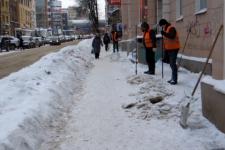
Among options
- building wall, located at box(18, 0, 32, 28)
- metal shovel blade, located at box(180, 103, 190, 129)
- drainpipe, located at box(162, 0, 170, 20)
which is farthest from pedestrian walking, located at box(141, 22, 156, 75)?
building wall, located at box(18, 0, 32, 28)

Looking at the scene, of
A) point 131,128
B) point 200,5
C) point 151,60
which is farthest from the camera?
point 151,60

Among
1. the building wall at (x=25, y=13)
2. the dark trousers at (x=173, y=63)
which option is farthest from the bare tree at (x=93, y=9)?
the dark trousers at (x=173, y=63)

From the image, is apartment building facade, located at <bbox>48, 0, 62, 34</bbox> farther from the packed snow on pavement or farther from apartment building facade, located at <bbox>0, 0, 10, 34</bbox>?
the packed snow on pavement

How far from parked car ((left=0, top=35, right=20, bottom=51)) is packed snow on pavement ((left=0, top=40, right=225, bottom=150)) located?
1587 inches

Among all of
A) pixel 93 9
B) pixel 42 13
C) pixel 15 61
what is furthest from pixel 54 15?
pixel 15 61

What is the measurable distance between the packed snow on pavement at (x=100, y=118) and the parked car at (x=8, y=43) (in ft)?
132

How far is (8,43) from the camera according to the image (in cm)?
5328

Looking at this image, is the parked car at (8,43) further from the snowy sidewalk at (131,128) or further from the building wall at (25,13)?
the snowy sidewalk at (131,128)

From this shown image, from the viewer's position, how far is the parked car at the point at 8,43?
52419mm

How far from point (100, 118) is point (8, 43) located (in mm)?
45933

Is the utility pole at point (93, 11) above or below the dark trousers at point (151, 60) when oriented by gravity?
above

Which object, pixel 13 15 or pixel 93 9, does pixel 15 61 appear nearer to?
pixel 93 9

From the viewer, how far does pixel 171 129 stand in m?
7.55

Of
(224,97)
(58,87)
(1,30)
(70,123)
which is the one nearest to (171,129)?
(224,97)
